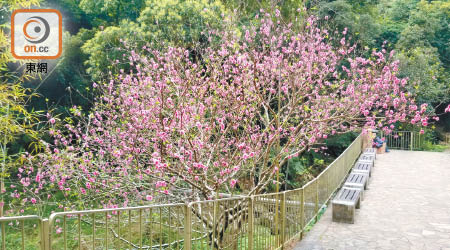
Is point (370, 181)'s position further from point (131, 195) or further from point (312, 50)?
point (131, 195)

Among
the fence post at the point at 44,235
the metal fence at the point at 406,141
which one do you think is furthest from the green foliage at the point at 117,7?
the metal fence at the point at 406,141

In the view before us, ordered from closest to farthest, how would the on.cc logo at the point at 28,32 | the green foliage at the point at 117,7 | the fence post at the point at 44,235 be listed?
the fence post at the point at 44,235
the on.cc logo at the point at 28,32
the green foliage at the point at 117,7

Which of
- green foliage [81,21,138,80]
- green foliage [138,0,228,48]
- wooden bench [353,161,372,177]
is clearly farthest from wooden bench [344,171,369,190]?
green foliage [81,21,138,80]

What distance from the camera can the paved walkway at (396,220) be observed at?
5.02 m

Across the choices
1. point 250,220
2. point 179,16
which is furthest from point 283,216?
point 179,16

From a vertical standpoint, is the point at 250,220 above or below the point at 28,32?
below

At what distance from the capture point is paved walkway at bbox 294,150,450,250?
502 centimetres

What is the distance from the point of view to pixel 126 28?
35.9 feet

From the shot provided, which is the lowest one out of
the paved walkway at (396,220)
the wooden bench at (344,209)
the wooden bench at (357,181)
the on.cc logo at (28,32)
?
Answer: the paved walkway at (396,220)

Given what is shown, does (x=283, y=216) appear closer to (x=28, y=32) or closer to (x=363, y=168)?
(x=363, y=168)

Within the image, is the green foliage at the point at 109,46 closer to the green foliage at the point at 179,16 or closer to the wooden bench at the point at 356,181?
the green foliage at the point at 179,16

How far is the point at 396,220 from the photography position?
6102mm

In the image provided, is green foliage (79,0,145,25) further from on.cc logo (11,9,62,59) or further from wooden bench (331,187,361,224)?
wooden bench (331,187,361,224)

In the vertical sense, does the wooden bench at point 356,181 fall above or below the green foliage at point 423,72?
below
